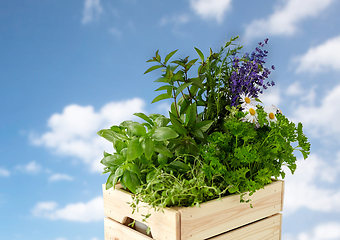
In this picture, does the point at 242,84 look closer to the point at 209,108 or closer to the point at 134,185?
the point at 209,108

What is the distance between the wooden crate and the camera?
1252mm

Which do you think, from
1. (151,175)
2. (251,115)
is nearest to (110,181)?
(151,175)

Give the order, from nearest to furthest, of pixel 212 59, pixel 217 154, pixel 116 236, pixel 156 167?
pixel 217 154 → pixel 156 167 → pixel 116 236 → pixel 212 59

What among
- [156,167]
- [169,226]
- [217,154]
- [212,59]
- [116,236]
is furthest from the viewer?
[212,59]

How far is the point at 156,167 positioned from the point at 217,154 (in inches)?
11.6

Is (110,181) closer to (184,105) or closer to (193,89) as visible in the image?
(184,105)

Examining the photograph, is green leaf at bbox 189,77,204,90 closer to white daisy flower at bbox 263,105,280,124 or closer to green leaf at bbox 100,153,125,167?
white daisy flower at bbox 263,105,280,124

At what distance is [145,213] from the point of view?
53.9 inches

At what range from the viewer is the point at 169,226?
4.10 feet

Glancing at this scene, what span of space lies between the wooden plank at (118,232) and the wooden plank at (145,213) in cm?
3

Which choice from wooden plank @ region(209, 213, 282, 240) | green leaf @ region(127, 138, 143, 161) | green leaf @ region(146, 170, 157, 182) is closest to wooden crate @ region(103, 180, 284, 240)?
wooden plank @ region(209, 213, 282, 240)

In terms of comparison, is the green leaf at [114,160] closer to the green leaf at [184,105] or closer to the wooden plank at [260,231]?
the green leaf at [184,105]

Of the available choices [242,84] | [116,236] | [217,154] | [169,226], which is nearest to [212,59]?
[242,84]

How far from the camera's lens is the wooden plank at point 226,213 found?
1262mm
